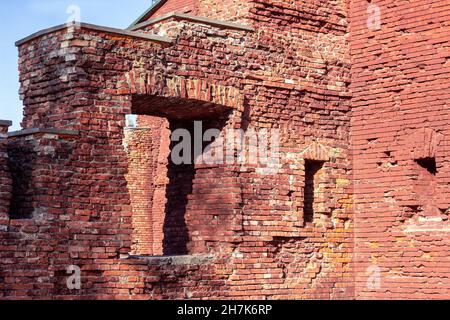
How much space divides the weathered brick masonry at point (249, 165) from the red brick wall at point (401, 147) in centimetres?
2

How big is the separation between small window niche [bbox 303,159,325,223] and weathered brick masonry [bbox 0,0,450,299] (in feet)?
0.06

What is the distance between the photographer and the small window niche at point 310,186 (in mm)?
11891

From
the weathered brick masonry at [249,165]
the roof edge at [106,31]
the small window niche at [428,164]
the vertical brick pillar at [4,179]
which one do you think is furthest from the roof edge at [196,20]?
the small window niche at [428,164]

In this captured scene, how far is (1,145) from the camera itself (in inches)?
358

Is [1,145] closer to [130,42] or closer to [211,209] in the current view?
[130,42]

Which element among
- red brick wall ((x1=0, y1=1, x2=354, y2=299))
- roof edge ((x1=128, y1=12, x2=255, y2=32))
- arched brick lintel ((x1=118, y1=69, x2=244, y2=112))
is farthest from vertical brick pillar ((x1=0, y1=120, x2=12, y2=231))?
roof edge ((x1=128, y1=12, x2=255, y2=32))

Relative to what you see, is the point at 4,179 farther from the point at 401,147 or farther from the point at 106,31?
the point at 401,147

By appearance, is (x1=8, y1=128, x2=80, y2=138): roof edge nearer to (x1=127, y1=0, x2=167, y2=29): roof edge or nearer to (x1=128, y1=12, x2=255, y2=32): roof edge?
(x1=128, y1=12, x2=255, y2=32): roof edge

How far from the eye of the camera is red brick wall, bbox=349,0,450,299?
11.1m

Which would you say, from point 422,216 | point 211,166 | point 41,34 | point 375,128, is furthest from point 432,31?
point 41,34

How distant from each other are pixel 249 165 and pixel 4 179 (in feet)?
10.9

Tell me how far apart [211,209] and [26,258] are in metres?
2.78

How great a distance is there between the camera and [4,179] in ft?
29.6

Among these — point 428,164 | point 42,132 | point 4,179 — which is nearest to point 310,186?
point 428,164
